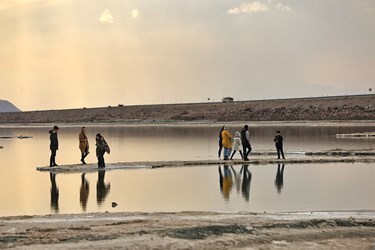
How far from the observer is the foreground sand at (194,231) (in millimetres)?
10789

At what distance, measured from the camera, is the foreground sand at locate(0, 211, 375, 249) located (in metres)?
10.8

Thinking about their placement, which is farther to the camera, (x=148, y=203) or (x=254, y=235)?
(x=148, y=203)

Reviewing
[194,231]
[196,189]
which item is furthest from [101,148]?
[194,231]

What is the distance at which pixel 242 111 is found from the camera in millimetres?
122875

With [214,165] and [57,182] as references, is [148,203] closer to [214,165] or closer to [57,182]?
[57,182]

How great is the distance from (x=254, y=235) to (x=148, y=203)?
6173mm

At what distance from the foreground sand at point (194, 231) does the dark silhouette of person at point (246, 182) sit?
4223 mm

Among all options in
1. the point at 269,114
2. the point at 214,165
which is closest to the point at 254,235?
the point at 214,165

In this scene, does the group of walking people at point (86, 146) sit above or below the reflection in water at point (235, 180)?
above

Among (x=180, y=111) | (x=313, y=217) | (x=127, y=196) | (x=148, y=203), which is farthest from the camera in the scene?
(x=180, y=111)

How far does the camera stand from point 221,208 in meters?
16.0

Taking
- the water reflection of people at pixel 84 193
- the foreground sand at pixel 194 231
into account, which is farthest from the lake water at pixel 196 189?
the foreground sand at pixel 194 231

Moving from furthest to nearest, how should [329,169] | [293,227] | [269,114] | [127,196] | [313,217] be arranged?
[269,114], [329,169], [127,196], [313,217], [293,227]

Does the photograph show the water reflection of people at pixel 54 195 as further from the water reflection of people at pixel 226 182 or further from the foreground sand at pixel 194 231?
the water reflection of people at pixel 226 182
